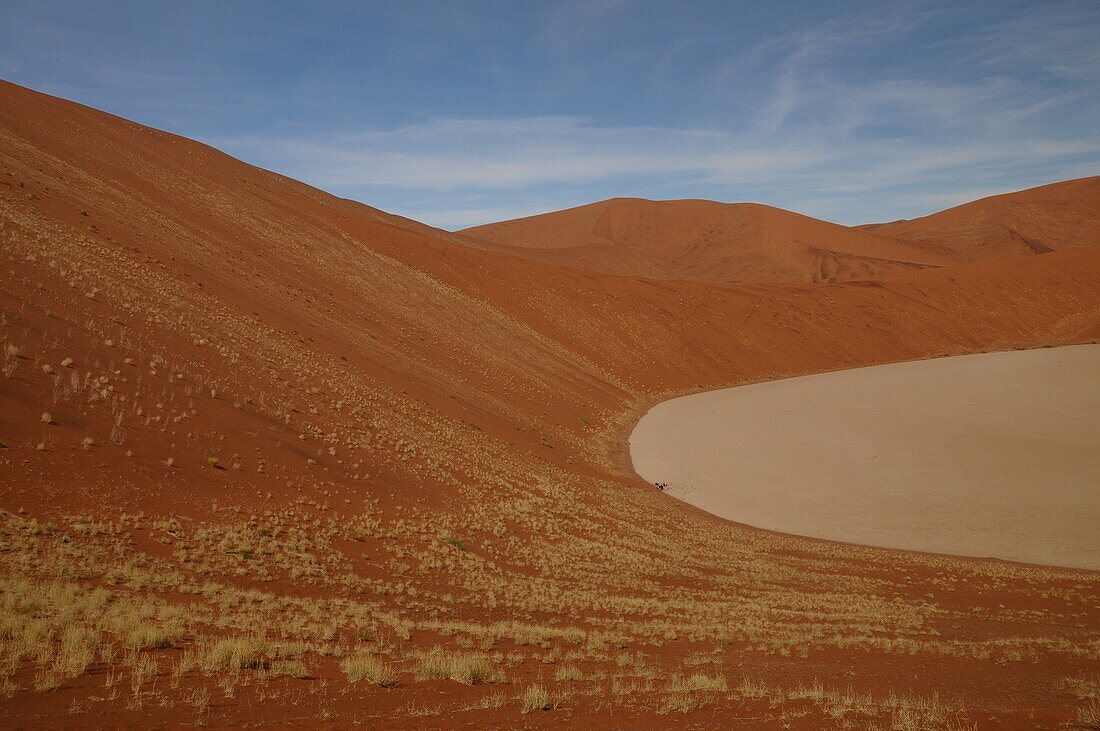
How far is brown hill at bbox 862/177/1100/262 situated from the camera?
138 meters

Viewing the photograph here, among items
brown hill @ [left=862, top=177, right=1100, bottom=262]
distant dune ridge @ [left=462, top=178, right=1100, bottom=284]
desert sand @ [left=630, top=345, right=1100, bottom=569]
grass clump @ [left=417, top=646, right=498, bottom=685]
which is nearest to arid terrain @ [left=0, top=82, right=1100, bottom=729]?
grass clump @ [left=417, top=646, right=498, bottom=685]

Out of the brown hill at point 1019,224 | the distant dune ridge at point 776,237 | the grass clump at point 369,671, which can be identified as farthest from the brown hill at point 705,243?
the grass clump at point 369,671

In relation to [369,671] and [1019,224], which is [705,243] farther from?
[369,671]

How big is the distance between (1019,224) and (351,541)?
166 m

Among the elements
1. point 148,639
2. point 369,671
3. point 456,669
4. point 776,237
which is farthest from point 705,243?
point 148,639

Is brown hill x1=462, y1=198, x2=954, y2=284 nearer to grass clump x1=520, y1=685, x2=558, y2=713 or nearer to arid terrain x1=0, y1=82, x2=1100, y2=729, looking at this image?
arid terrain x1=0, y1=82, x2=1100, y2=729

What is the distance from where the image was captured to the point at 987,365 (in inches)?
2451

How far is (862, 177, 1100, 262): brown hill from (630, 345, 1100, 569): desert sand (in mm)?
93319

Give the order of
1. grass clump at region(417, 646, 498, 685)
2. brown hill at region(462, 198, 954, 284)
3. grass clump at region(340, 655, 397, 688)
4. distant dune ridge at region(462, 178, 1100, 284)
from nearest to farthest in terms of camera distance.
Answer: grass clump at region(340, 655, 397, 688), grass clump at region(417, 646, 498, 685), brown hill at region(462, 198, 954, 284), distant dune ridge at region(462, 178, 1100, 284)

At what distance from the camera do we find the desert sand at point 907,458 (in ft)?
86.8

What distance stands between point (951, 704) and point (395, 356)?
29691 millimetres

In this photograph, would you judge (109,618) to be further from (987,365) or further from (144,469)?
(987,365)

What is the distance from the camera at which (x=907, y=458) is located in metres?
36.1

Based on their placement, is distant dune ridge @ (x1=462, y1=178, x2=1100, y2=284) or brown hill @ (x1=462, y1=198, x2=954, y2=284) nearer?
brown hill @ (x1=462, y1=198, x2=954, y2=284)
